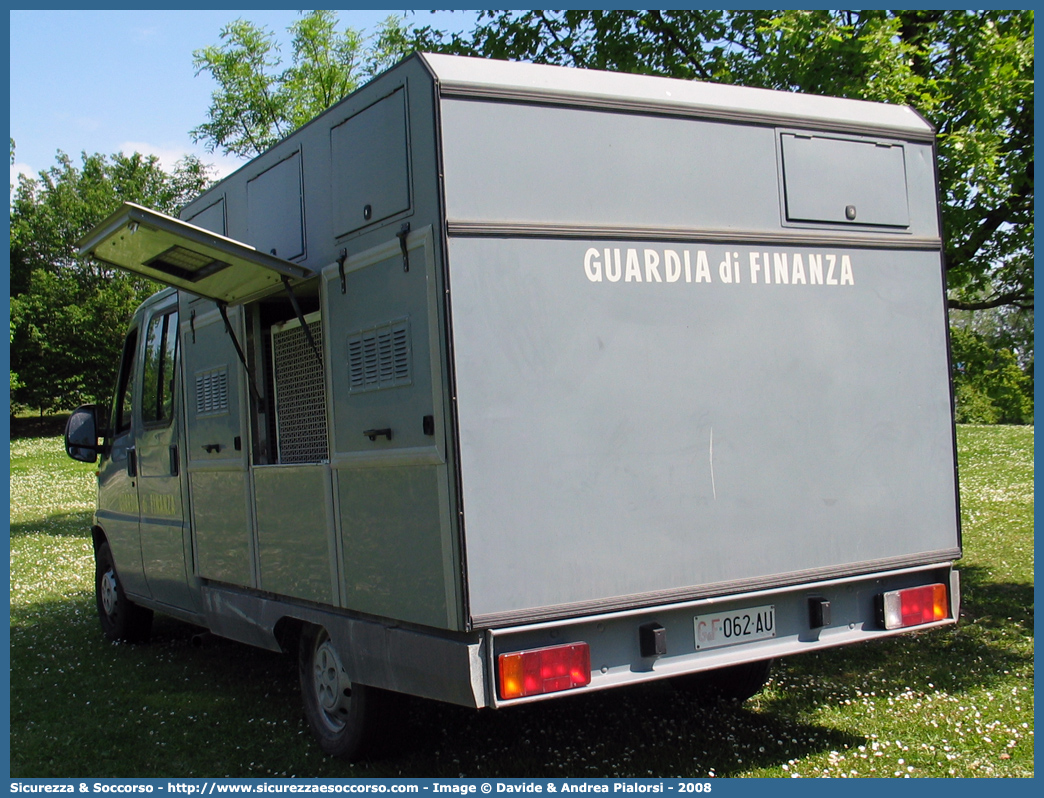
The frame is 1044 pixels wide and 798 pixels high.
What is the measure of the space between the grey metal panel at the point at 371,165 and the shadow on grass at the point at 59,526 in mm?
13652

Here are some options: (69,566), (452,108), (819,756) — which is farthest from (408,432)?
(69,566)

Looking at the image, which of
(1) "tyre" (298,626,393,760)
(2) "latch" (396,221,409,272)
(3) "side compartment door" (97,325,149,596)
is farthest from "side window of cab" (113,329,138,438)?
(2) "latch" (396,221,409,272)

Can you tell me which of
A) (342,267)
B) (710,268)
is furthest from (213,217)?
(710,268)

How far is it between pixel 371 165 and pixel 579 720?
3.24m

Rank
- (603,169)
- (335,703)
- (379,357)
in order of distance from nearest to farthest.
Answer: (603,169)
(379,357)
(335,703)

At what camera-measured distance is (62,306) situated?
2063 inches

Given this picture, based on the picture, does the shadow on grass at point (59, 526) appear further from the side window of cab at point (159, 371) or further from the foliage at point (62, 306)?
the foliage at point (62, 306)

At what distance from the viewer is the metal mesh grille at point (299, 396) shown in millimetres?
5734

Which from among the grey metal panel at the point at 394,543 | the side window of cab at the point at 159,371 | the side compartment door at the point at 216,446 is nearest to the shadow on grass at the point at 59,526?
the side window of cab at the point at 159,371

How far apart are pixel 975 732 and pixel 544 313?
131 inches

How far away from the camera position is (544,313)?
4.39m

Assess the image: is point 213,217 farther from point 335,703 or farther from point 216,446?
point 335,703

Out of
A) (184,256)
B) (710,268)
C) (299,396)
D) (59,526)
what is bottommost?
(59,526)

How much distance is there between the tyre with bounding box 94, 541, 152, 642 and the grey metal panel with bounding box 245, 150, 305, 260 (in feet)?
12.9
